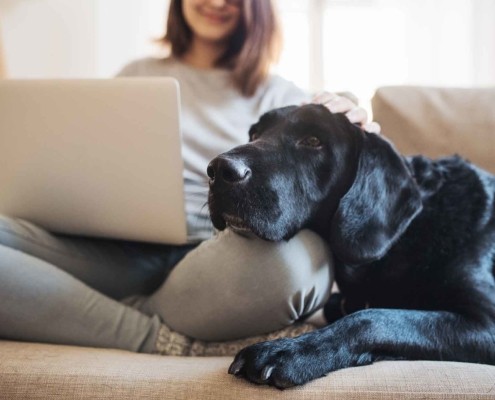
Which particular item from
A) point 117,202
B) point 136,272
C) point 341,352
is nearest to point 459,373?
point 341,352

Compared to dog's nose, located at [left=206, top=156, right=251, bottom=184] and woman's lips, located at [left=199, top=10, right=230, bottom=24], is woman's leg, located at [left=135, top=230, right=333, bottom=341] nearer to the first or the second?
dog's nose, located at [left=206, top=156, right=251, bottom=184]

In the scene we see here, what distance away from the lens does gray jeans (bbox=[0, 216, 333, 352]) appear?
1027mm

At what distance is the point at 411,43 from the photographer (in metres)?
2.81

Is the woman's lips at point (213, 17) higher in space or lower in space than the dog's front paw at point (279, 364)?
higher

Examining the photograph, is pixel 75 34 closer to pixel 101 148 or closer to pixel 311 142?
pixel 101 148

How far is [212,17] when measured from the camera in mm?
1734

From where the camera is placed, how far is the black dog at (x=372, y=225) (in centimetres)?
94

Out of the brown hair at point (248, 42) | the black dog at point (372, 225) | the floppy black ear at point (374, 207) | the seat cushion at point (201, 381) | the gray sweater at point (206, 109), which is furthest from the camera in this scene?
the brown hair at point (248, 42)

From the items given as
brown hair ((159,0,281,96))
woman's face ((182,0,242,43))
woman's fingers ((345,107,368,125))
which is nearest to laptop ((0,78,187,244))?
woman's fingers ((345,107,368,125))

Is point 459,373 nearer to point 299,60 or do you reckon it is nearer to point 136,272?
point 136,272

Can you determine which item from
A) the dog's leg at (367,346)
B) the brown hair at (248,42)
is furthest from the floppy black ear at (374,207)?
the brown hair at (248,42)

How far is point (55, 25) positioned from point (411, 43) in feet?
5.93

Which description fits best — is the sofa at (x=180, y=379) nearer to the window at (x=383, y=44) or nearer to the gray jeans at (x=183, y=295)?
the gray jeans at (x=183, y=295)

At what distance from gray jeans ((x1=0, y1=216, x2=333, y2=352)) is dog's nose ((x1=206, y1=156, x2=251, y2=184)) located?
137mm
